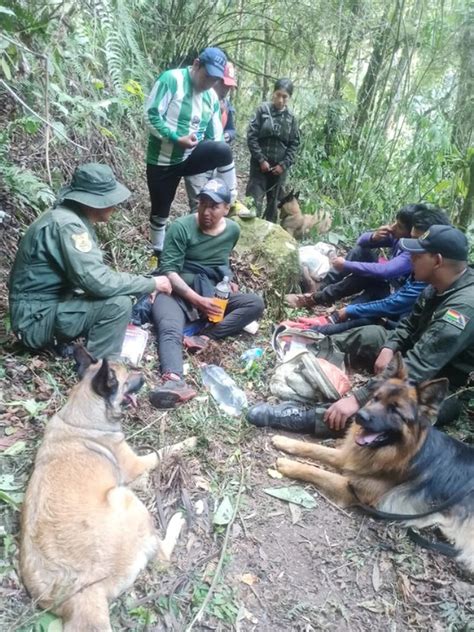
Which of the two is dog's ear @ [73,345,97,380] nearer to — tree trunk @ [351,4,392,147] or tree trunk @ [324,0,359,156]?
tree trunk @ [351,4,392,147]

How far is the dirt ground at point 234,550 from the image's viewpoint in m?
2.37

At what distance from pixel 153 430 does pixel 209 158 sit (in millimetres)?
2940

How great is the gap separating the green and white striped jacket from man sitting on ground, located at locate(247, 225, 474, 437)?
2464mm

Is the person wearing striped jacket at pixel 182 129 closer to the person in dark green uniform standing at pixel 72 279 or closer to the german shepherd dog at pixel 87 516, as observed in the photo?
the person in dark green uniform standing at pixel 72 279

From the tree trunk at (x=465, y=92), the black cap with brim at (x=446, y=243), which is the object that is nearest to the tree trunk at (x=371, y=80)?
the tree trunk at (x=465, y=92)

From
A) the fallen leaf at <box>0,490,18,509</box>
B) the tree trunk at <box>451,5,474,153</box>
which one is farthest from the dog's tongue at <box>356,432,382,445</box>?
the tree trunk at <box>451,5,474,153</box>

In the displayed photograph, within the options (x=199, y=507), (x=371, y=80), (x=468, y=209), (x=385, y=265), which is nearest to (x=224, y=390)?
(x=199, y=507)

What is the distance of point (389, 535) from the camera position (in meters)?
3.03

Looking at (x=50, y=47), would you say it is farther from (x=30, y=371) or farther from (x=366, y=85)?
(x=366, y=85)

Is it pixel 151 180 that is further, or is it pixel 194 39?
pixel 194 39

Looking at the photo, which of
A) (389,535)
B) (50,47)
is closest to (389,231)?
(389,535)

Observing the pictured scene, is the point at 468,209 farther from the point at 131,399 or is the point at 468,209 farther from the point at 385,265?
the point at 131,399

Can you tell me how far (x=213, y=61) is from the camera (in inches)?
173

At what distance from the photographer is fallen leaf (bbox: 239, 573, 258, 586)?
Result: 259 centimetres
